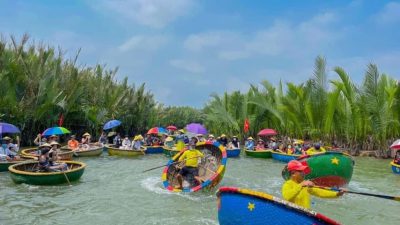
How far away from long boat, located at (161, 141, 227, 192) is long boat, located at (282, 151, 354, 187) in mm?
2594

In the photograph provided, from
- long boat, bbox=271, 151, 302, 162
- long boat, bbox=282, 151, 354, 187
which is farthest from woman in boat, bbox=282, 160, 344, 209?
long boat, bbox=271, 151, 302, 162

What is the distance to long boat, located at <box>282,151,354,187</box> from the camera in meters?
12.2

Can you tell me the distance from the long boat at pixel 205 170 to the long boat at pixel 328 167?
102 inches

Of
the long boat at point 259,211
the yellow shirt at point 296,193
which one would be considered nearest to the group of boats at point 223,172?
the long boat at point 259,211

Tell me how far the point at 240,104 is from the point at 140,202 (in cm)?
2389

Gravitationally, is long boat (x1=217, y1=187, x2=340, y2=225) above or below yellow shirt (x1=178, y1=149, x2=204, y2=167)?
below

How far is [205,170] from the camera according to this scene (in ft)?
47.3

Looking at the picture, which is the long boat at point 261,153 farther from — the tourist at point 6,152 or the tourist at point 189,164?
the tourist at point 6,152

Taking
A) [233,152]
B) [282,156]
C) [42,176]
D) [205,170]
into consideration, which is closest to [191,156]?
[205,170]

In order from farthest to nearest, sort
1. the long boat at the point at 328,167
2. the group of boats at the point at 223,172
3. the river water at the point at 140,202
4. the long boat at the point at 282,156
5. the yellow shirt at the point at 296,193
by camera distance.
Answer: the long boat at the point at 282,156 → the long boat at the point at 328,167 → the river water at the point at 140,202 → the yellow shirt at the point at 296,193 → the group of boats at the point at 223,172

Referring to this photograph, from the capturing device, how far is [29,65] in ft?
89.2

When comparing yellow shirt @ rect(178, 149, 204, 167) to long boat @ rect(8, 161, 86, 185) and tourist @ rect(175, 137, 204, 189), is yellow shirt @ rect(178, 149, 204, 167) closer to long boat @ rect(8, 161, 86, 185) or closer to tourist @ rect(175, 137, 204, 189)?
tourist @ rect(175, 137, 204, 189)

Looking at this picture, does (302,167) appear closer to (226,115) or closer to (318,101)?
(318,101)

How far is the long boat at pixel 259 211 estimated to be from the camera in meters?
5.80
